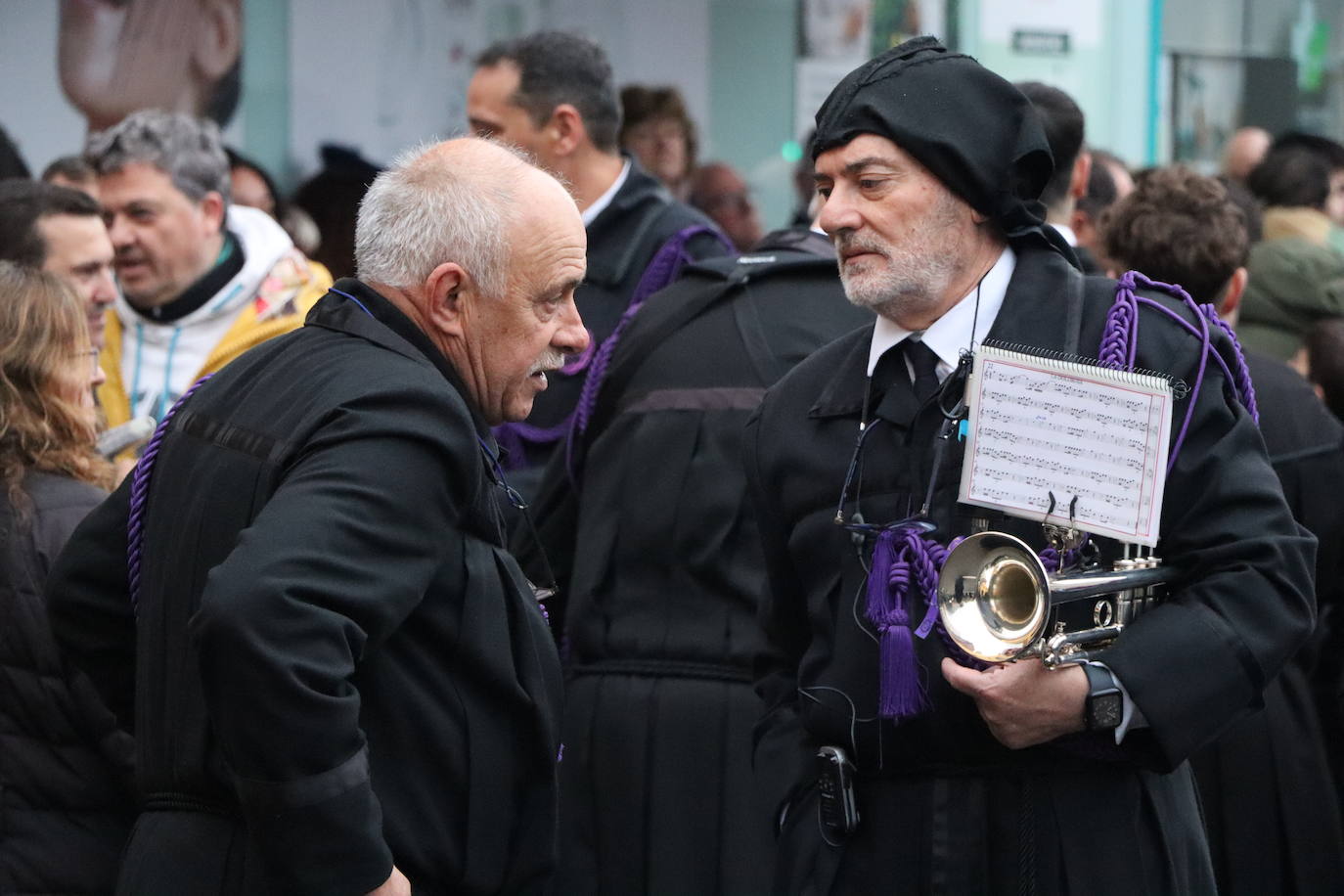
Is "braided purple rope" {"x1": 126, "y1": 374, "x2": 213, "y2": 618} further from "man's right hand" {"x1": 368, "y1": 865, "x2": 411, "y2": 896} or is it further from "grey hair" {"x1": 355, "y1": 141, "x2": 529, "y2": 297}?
"man's right hand" {"x1": 368, "y1": 865, "x2": 411, "y2": 896}

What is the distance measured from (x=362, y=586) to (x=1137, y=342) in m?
1.36

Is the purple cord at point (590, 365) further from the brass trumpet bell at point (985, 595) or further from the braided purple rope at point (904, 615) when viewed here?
the brass trumpet bell at point (985, 595)

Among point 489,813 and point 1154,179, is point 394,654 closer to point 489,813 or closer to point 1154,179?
point 489,813

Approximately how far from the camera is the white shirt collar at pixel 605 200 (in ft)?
17.4

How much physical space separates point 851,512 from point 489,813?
83cm

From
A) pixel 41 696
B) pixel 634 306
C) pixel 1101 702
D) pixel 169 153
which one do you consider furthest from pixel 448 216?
pixel 169 153

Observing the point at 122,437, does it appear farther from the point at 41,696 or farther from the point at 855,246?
the point at 855,246

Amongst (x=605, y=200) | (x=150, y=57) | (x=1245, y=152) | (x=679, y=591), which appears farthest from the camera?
(x=1245, y=152)

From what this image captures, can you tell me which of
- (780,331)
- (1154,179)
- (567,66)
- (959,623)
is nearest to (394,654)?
(959,623)

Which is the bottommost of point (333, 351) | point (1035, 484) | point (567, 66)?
point (1035, 484)

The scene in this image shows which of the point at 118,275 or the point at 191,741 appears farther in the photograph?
the point at 118,275

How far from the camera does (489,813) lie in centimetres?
276

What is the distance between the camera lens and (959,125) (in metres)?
3.13

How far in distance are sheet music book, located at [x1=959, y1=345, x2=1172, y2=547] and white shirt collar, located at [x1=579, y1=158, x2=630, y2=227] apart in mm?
2508
